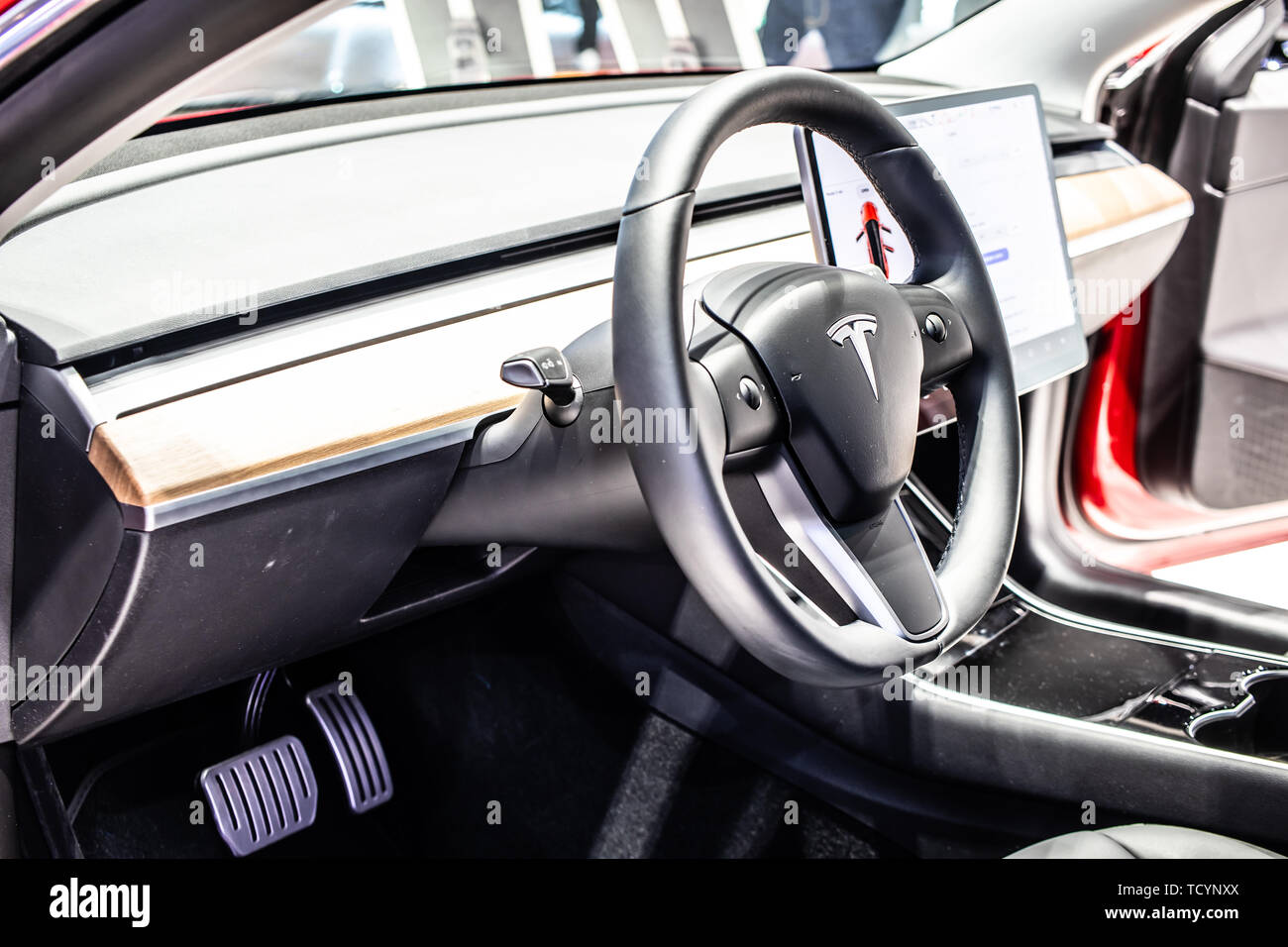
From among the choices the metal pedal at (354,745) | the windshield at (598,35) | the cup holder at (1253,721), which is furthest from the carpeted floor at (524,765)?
the windshield at (598,35)

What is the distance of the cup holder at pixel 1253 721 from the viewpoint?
4.03 feet

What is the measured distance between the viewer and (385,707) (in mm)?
1509

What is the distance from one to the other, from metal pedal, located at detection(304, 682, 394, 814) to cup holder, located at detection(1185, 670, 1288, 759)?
100 cm

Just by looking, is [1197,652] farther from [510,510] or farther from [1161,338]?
[510,510]

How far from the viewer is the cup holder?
123 centimetres

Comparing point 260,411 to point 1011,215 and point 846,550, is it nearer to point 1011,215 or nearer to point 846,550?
point 846,550

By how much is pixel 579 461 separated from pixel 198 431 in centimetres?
29

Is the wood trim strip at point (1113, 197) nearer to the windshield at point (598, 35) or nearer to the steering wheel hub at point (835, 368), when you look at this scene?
the windshield at point (598, 35)

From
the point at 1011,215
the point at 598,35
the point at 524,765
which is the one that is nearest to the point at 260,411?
the point at 524,765

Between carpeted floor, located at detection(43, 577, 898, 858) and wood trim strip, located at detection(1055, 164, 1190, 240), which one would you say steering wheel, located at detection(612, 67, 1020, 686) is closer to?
carpeted floor, located at detection(43, 577, 898, 858)

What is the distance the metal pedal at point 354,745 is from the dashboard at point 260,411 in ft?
0.95

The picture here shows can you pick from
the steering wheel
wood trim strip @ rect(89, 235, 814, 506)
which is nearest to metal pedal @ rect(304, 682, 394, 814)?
wood trim strip @ rect(89, 235, 814, 506)

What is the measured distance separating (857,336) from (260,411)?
1.52 feet
